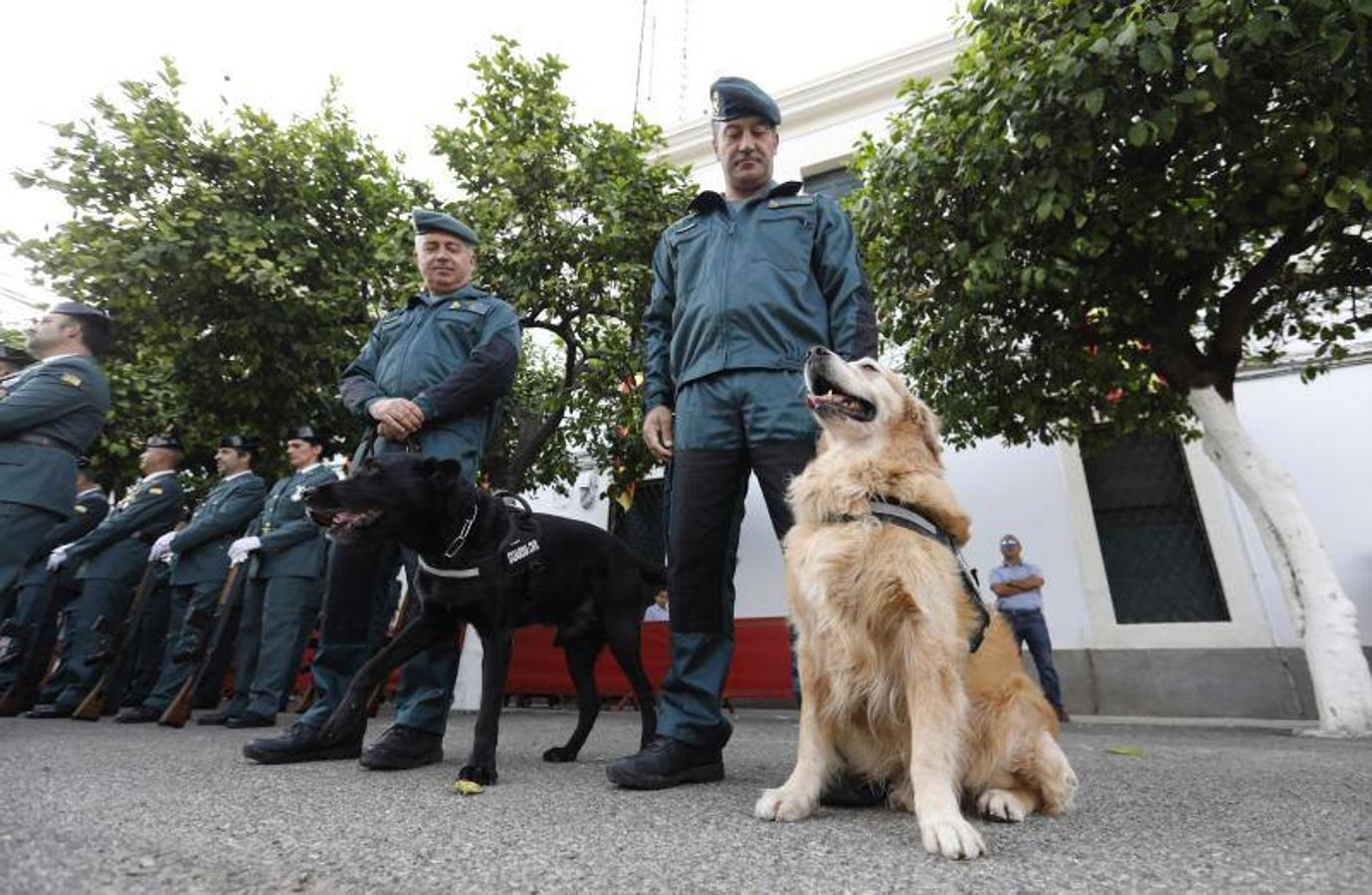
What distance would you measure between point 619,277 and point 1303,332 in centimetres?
712

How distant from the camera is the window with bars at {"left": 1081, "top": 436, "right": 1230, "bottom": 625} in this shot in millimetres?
8625

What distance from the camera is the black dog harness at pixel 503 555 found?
2676mm

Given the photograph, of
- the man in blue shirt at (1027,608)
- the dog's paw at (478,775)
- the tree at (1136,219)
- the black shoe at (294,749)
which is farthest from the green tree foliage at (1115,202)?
the black shoe at (294,749)

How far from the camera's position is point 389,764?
2705 millimetres

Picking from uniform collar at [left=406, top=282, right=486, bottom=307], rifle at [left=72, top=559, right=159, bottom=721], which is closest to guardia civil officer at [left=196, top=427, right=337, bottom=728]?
rifle at [left=72, top=559, right=159, bottom=721]

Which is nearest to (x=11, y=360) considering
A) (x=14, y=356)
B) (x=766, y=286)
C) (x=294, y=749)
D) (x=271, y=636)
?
(x=14, y=356)

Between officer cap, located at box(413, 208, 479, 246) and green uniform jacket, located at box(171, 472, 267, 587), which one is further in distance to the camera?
green uniform jacket, located at box(171, 472, 267, 587)

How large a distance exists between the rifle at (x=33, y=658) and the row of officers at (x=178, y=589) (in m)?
0.01

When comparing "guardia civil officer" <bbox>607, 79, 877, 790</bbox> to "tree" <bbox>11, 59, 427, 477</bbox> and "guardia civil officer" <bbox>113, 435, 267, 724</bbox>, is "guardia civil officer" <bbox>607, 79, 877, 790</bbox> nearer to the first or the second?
"guardia civil officer" <bbox>113, 435, 267, 724</bbox>

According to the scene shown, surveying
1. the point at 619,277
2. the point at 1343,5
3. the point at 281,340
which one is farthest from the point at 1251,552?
the point at 281,340

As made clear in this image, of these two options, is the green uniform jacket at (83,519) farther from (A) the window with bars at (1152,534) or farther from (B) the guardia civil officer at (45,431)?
(A) the window with bars at (1152,534)

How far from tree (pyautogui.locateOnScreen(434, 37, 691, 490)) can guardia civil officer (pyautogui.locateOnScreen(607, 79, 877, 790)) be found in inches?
206

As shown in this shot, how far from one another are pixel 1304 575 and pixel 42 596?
11389mm

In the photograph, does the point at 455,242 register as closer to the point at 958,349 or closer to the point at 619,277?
the point at 619,277
